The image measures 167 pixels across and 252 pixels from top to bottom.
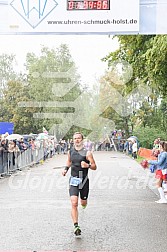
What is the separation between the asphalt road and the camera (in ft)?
25.0

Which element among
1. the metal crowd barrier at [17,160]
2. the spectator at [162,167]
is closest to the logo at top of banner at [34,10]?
the spectator at [162,167]

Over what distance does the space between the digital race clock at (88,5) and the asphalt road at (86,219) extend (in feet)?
12.9

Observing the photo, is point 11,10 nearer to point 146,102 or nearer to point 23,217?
point 23,217

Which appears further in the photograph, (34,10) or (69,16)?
(34,10)

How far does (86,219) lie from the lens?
9.94 m

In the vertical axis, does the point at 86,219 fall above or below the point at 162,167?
below

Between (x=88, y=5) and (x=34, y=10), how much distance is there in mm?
1038

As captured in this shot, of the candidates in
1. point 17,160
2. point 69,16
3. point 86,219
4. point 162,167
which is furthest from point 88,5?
point 17,160

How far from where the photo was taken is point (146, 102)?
48406 millimetres

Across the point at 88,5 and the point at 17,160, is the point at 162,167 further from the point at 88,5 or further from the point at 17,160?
the point at 17,160

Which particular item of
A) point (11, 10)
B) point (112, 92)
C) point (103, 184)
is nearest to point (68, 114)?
point (112, 92)

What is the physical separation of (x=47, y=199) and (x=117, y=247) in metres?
5.70

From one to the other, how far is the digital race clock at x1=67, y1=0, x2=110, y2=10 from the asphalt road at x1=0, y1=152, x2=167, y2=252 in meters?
3.94

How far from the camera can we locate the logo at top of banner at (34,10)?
9.35 m
